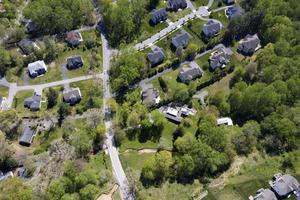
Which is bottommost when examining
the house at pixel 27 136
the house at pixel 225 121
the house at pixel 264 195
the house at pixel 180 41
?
the house at pixel 264 195

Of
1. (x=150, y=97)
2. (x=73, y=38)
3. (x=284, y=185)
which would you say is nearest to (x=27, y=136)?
(x=150, y=97)

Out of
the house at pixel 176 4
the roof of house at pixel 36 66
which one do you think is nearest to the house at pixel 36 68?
the roof of house at pixel 36 66

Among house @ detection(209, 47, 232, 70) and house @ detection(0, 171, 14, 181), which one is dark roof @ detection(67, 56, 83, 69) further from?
house @ detection(209, 47, 232, 70)

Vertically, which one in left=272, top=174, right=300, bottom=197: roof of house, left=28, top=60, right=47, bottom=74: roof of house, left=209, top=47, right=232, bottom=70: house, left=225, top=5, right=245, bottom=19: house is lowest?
left=272, top=174, right=300, bottom=197: roof of house

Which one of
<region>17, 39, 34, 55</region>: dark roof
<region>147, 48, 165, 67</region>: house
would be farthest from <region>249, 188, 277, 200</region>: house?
<region>17, 39, 34, 55</region>: dark roof

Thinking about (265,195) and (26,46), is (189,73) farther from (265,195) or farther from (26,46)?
(26,46)

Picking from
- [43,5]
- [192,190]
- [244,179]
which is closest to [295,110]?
[244,179]

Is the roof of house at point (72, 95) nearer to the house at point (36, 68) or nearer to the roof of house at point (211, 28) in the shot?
the house at point (36, 68)
